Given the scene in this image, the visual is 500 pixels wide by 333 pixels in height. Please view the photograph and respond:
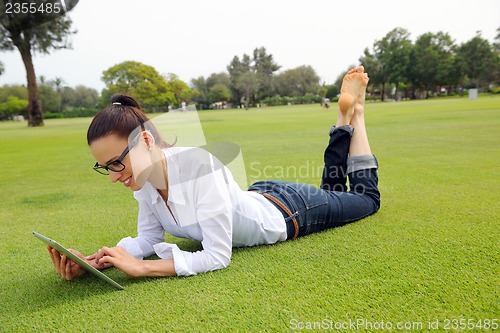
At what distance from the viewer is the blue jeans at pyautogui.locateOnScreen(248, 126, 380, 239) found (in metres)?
2.35

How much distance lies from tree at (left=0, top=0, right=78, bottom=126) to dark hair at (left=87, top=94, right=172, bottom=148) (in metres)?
25.7

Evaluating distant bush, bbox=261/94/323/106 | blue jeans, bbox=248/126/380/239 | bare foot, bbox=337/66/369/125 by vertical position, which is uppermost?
distant bush, bbox=261/94/323/106

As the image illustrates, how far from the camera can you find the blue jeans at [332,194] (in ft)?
7.72

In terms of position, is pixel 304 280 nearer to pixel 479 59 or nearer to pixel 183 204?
pixel 183 204

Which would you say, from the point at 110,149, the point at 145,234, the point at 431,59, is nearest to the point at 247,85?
the point at 431,59

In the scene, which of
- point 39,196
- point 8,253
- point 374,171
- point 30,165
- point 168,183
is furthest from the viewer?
point 30,165


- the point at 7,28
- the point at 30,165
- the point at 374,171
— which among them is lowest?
the point at 30,165

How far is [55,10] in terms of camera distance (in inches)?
963

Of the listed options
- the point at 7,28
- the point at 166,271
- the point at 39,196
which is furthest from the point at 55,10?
the point at 166,271

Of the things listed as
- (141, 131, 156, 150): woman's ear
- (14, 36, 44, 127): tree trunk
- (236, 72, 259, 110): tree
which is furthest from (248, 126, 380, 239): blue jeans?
(236, 72, 259, 110): tree

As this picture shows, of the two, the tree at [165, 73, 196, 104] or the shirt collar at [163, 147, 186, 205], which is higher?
the tree at [165, 73, 196, 104]

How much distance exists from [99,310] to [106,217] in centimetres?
176

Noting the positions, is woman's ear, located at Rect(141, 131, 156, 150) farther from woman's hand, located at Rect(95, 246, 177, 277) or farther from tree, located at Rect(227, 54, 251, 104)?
tree, located at Rect(227, 54, 251, 104)

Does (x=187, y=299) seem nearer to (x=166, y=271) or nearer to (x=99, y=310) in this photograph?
(x=166, y=271)
